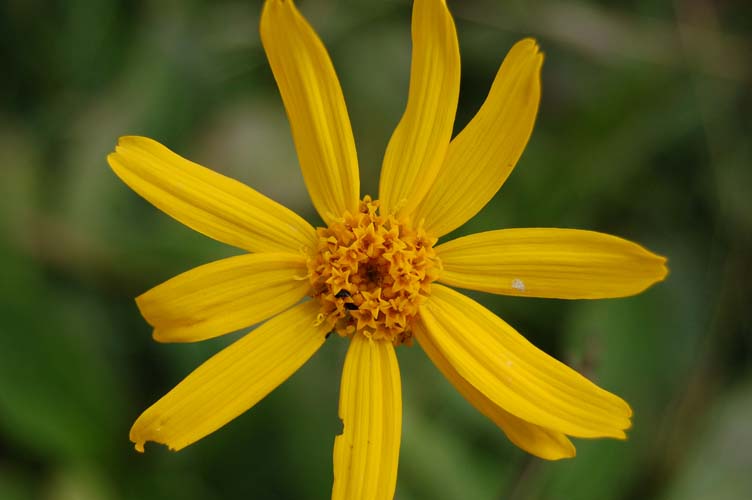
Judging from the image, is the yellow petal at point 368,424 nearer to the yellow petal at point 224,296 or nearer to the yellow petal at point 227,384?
the yellow petal at point 227,384

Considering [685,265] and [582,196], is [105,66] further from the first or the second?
[685,265]

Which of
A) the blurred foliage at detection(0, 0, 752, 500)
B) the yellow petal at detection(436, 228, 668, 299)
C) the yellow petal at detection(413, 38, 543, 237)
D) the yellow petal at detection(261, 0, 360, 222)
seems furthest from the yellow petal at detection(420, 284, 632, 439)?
the blurred foliage at detection(0, 0, 752, 500)

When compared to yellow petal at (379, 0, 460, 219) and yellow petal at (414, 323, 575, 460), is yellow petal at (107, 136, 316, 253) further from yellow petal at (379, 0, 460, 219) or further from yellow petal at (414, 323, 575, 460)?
yellow petal at (414, 323, 575, 460)

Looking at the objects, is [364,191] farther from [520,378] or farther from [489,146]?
[520,378]

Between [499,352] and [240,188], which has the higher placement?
[240,188]

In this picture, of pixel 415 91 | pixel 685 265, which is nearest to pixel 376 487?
pixel 415 91
